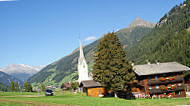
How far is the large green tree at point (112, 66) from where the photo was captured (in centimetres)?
4193

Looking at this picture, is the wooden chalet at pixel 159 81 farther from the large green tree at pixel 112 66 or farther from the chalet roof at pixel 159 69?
the large green tree at pixel 112 66

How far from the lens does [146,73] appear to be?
5234 centimetres

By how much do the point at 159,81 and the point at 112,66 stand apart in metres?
17.4

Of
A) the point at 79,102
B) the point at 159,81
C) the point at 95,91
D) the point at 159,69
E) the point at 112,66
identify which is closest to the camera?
the point at 79,102

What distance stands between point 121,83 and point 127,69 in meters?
3.27

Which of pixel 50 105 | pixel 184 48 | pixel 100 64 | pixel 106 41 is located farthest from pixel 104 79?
pixel 184 48

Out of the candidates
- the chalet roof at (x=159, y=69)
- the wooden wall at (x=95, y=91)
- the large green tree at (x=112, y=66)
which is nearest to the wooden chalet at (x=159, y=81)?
the chalet roof at (x=159, y=69)

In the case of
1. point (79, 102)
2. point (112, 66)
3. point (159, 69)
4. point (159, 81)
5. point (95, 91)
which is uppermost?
point (112, 66)

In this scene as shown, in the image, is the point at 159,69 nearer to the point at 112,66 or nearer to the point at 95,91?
the point at 112,66

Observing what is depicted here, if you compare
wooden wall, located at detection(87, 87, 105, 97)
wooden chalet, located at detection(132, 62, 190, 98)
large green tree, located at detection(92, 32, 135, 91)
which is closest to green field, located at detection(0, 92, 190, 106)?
large green tree, located at detection(92, 32, 135, 91)

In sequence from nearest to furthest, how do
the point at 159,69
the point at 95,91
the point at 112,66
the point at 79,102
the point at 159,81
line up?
1. the point at 79,102
2. the point at 112,66
3. the point at 159,81
4. the point at 159,69
5. the point at 95,91

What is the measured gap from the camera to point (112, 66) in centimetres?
4278

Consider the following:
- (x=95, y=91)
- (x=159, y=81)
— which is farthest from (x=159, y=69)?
(x=95, y=91)

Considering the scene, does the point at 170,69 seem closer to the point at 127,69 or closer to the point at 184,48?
the point at 127,69
